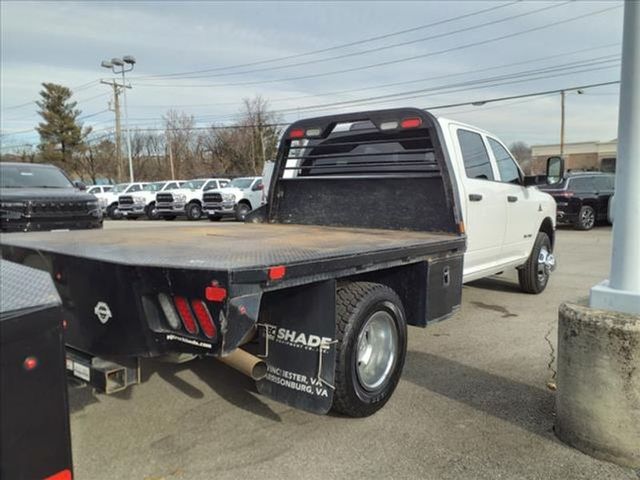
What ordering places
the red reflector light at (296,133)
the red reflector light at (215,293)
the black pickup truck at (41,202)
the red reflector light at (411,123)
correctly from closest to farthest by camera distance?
the red reflector light at (215,293)
the red reflector light at (411,123)
the red reflector light at (296,133)
the black pickup truck at (41,202)

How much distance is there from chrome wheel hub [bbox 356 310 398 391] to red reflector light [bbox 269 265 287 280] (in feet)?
3.58

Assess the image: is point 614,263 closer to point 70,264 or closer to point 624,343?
point 624,343

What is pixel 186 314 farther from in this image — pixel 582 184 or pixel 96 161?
pixel 96 161

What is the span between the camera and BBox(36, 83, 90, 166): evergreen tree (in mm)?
55156

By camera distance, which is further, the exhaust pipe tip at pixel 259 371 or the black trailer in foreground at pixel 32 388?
the exhaust pipe tip at pixel 259 371

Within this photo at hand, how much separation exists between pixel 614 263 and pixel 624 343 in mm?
522

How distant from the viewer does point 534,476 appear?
9.50 ft

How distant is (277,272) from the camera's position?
8.55 ft

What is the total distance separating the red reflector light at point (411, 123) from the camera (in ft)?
16.2

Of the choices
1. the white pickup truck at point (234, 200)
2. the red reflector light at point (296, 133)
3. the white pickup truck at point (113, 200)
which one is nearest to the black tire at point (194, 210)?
the white pickup truck at point (234, 200)

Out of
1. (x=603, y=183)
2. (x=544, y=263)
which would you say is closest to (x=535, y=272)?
(x=544, y=263)

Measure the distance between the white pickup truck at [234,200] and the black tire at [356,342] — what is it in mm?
18926

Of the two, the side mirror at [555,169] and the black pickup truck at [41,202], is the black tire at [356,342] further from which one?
the black pickup truck at [41,202]

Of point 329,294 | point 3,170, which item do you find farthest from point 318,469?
point 3,170
